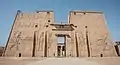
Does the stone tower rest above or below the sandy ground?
above

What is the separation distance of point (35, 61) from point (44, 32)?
3.85m

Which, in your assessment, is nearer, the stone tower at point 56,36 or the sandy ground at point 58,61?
the sandy ground at point 58,61

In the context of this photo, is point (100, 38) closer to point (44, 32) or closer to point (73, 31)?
point (73, 31)

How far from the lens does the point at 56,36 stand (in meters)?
16.9

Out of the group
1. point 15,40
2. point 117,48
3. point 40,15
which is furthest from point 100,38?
point 15,40

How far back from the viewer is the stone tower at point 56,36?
53.5ft

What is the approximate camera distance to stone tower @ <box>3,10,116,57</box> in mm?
16297

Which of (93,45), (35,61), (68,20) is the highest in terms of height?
(68,20)

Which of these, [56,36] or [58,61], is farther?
[56,36]

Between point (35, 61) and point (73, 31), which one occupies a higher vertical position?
point (73, 31)

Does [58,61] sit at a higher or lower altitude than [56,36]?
lower

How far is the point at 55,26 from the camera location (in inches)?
682

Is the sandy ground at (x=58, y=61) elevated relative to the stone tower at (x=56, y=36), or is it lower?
lower

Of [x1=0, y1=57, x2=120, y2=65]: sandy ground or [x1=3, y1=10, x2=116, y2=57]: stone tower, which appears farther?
[x1=3, y1=10, x2=116, y2=57]: stone tower
